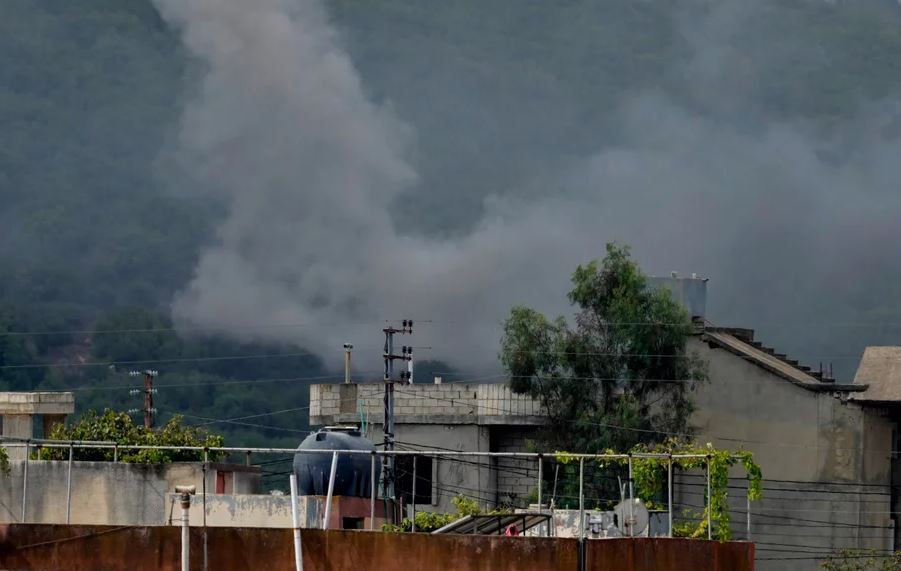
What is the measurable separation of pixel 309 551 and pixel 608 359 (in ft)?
157

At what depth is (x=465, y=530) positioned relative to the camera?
117ft

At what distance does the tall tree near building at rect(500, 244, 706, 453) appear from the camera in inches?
3059

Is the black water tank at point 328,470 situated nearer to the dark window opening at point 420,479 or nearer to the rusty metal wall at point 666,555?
the rusty metal wall at point 666,555

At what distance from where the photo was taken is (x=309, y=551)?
3231cm

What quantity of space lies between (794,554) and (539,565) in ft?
160

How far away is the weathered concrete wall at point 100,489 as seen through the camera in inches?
1836

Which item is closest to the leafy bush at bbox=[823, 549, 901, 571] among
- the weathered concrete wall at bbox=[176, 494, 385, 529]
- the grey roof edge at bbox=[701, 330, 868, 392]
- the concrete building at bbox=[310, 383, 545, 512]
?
the grey roof edge at bbox=[701, 330, 868, 392]

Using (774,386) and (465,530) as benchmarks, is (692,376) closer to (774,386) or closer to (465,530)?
(774,386)

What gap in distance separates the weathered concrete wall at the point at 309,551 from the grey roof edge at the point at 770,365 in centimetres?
4460

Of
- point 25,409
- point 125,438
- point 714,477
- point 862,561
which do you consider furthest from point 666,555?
point 862,561

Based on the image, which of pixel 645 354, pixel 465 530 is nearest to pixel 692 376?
pixel 645 354

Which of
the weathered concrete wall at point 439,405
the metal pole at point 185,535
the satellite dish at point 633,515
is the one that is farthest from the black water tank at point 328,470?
the weathered concrete wall at point 439,405

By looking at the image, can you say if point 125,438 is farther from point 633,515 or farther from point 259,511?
point 633,515

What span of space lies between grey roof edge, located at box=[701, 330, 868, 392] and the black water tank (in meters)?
32.4
